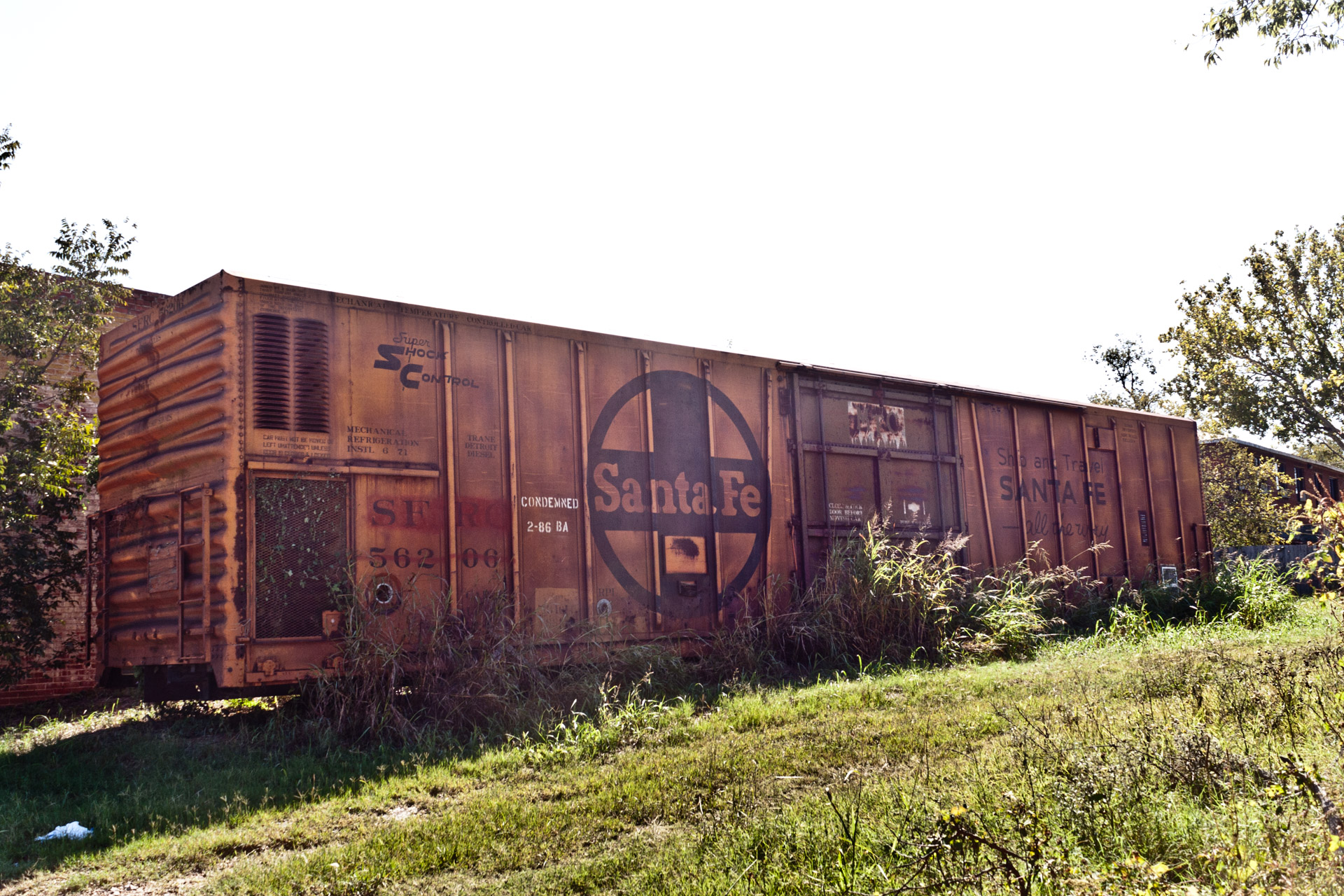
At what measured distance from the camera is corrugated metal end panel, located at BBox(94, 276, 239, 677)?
6770mm

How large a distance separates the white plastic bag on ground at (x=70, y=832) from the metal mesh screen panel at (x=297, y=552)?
186 centimetres

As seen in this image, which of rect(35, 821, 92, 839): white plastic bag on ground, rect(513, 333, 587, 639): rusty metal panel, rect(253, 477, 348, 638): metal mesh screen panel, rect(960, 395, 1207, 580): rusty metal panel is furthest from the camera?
rect(960, 395, 1207, 580): rusty metal panel

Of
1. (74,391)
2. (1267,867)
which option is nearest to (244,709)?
(74,391)

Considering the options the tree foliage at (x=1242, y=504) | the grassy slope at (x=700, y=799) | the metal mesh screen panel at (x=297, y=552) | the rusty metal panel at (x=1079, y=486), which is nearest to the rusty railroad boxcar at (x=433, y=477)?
the metal mesh screen panel at (x=297, y=552)

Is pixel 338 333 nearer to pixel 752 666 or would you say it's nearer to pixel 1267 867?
pixel 752 666

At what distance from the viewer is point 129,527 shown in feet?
25.9

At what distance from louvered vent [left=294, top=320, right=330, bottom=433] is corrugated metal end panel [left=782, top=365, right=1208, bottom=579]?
484 centimetres

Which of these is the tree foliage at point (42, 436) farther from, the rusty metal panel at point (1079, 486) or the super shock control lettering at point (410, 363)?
the rusty metal panel at point (1079, 486)

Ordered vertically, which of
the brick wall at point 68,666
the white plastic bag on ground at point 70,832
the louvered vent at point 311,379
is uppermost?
the louvered vent at point 311,379

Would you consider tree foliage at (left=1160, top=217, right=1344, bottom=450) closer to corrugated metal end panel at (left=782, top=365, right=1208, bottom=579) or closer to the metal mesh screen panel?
corrugated metal end panel at (left=782, top=365, right=1208, bottom=579)

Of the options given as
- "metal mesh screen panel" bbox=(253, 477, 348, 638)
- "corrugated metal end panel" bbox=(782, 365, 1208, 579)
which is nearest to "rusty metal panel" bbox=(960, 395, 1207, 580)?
"corrugated metal end panel" bbox=(782, 365, 1208, 579)

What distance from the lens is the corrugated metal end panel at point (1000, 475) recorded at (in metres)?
10.4

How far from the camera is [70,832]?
4.85m

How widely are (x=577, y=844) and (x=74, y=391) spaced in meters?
8.98
